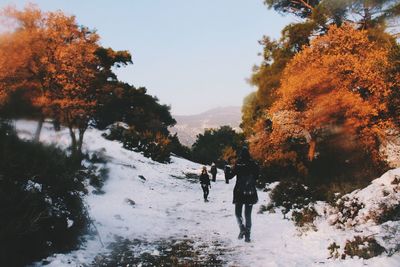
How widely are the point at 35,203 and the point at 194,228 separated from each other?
517 centimetres

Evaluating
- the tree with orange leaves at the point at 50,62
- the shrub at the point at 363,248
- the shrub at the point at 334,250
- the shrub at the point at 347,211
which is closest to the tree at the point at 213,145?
the tree with orange leaves at the point at 50,62

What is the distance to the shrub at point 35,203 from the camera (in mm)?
5598

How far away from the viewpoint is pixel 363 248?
614cm

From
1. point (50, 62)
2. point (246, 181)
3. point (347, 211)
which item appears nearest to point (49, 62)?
point (50, 62)

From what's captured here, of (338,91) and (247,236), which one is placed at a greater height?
(338,91)

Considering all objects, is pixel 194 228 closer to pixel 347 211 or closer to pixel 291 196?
pixel 291 196

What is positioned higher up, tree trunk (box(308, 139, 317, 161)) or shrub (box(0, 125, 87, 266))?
tree trunk (box(308, 139, 317, 161))

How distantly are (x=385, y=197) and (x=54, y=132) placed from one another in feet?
67.5

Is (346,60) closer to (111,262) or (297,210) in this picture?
(297,210)

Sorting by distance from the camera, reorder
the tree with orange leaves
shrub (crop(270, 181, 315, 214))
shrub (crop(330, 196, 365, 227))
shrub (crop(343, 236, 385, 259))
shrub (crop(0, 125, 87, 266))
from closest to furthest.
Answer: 1. shrub (crop(0, 125, 87, 266))
2. shrub (crop(343, 236, 385, 259))
3. shrub (crop(330, 196, 365, 227))
4. shrub (crop(270, 181, 315, 214))
5. the tree with orange leaves

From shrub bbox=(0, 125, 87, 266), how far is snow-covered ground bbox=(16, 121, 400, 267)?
1.27 feet

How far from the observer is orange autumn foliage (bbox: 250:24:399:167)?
16.4 m

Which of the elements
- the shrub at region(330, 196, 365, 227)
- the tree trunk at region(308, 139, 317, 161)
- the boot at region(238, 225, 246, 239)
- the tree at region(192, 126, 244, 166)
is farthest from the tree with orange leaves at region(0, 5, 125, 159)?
the tree at region(192, 126, 244, 166)

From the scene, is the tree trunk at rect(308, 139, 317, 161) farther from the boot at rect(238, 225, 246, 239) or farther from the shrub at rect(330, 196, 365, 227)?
the boot at rect(238, 225, 246, 239)
